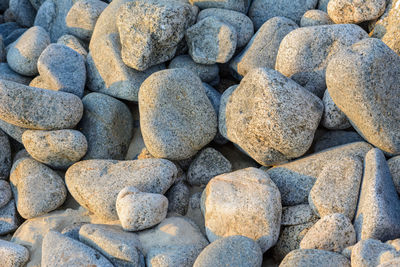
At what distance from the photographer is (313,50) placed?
157 inches

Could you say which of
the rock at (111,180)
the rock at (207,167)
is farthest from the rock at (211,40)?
the rock at (111,180)

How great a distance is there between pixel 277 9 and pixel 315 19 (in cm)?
52

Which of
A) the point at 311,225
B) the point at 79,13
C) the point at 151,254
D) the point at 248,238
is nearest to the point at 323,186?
the point at 311,225

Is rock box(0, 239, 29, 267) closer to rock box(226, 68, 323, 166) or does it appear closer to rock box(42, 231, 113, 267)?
rock box(42, 231, 113, 267)

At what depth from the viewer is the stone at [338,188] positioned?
129 inches

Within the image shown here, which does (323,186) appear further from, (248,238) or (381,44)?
(381,44)

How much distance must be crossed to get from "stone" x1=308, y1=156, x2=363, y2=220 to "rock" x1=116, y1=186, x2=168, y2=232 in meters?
1.13

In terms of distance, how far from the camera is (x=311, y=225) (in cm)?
336

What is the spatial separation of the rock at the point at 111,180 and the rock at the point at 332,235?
4.18ft

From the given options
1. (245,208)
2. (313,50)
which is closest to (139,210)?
(245,208)

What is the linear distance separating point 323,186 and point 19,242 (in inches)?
95.6

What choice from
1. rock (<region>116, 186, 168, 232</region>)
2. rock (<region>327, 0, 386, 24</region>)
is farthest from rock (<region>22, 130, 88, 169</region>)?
rock (<region>327, 0, 386, 24</region>)

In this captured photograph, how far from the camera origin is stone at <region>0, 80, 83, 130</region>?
155 inches

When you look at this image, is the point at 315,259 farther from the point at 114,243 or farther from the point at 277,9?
the point at 277,9
